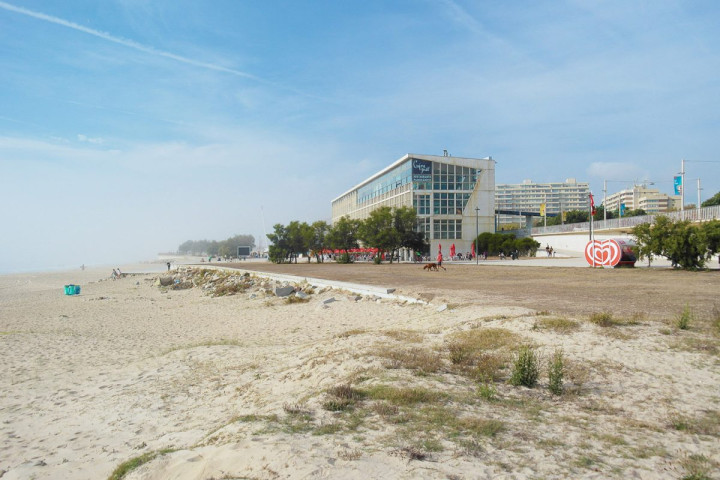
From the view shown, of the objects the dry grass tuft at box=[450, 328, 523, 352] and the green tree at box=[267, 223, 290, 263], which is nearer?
the dry grass tuft at box=[450, 328, 523, 352]

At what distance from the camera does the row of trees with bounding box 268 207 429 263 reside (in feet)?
186

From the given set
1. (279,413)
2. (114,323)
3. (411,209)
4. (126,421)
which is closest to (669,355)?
(279,413)

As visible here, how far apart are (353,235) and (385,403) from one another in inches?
Result: 2395

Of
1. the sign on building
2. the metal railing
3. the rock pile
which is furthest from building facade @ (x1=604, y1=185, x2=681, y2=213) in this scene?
the rock pile

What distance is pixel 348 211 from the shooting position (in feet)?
346

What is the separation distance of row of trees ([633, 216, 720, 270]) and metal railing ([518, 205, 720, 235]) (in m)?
2.10

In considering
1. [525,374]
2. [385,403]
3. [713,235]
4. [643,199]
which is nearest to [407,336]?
[525,374]

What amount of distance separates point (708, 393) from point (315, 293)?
1702cm

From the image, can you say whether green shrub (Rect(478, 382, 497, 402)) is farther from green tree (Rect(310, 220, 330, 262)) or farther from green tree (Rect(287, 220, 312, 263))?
green tree (Rect(287, 220, 312, 263))

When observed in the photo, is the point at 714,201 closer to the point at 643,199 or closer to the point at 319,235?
the point at 319,235

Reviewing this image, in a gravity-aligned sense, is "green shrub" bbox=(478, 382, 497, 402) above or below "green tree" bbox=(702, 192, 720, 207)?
below

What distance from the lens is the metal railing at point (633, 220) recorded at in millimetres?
37656

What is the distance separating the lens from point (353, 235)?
65875 mm

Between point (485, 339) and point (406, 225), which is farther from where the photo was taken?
point (406, 225)
